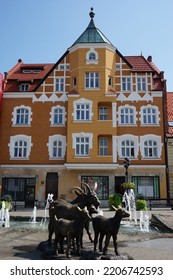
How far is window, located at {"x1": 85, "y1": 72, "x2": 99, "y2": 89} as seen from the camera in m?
30.7

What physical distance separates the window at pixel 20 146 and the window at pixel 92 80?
8902 millimetres

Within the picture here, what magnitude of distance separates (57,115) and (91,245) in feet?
78.9

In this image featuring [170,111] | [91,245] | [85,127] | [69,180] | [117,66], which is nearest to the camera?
[91,245]

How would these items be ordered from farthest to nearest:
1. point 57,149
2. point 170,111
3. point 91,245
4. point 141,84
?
point 170,111, point 141,84, point 57,149, point 91,245

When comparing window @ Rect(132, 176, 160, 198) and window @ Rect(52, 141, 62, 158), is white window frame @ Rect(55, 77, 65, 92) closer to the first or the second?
window @ Rect(52, 141, 62, 158)

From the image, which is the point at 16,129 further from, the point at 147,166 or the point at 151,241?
the point at 151,241

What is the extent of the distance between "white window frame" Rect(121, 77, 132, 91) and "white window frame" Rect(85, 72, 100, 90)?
3043 mm

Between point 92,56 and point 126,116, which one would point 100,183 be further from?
point 92,56

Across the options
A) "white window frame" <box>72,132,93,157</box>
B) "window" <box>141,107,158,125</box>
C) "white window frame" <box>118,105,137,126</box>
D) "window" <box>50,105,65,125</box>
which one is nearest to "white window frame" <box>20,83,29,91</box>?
"window" <box>50,105,65,125</box>

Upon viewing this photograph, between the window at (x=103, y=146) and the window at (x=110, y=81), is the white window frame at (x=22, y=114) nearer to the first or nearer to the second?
the window at (x=103, y=146)

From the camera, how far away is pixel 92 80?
1213 inches

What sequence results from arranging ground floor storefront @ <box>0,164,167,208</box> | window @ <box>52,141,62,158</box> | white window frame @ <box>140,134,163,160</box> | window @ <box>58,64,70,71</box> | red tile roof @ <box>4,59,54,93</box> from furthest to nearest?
red tile roof @ <box>4,59,54,93</box>, window @ <box>58,64,70,71</box>, window @ <box>52,141,62,158</box>, white window frame @ <box>140,134,163,160</box>, ground floor storefront @ <box>0,164,167,208</box>

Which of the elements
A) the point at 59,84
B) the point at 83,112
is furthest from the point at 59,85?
the point at 83,112
